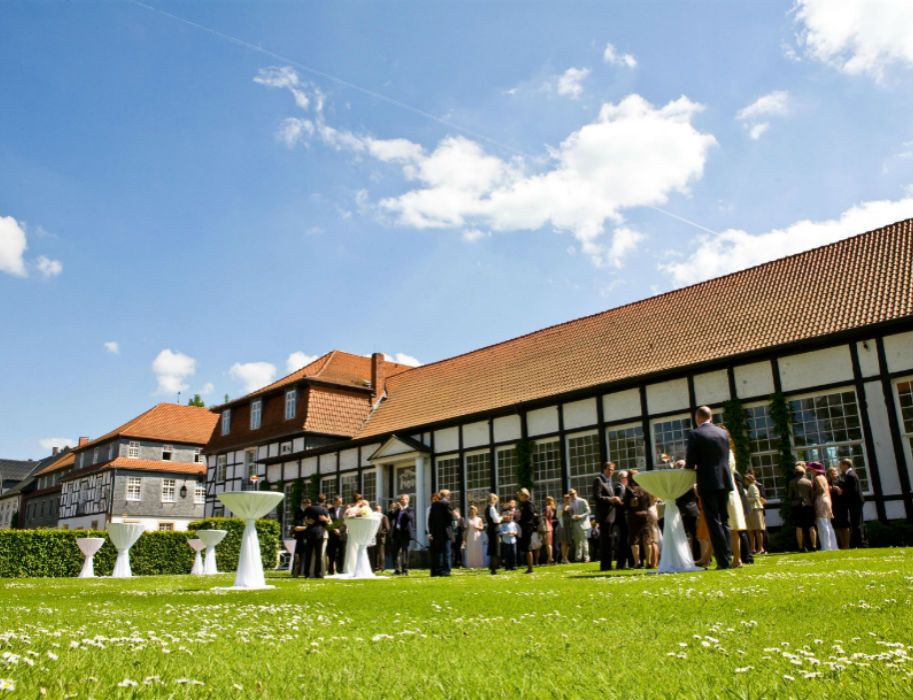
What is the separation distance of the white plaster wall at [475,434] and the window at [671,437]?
640 cm

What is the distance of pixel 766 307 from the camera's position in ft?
67.6

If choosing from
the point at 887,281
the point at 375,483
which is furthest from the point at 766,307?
the point at 375,483

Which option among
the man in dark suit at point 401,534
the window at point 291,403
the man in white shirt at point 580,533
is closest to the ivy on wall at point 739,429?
the man in white shirt at point 580,533

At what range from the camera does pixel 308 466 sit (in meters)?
32.9

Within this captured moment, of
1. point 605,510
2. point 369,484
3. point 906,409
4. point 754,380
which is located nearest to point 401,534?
point 605,510

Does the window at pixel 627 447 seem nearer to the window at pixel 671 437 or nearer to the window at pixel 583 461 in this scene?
the window at pixel 671 437

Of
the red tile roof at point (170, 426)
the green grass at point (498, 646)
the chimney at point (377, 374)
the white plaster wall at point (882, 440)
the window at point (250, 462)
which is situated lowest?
the green grass at point (498, 646)

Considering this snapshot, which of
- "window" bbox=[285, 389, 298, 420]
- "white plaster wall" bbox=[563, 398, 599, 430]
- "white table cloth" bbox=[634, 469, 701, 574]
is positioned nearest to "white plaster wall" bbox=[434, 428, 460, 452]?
"white plaster wall" bbox=[563, 398, 599, 430]

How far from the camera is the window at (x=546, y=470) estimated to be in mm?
22938

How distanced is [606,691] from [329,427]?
32.7 meters

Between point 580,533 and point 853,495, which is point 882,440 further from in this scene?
point 580,533

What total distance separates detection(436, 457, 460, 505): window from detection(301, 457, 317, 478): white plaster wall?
8.01 metres

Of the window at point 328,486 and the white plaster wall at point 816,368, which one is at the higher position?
the white plaster wall at point 816,368

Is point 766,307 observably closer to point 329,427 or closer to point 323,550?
point 323,550
